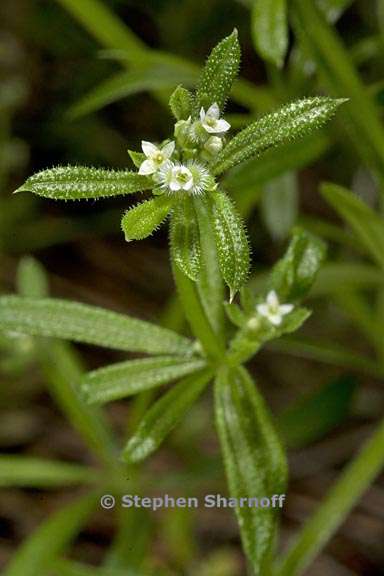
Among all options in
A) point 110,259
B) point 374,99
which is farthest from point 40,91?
point 374,99

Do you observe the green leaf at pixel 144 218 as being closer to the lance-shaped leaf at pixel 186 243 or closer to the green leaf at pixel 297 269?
the lance-shaped leaf at pixel 186 243

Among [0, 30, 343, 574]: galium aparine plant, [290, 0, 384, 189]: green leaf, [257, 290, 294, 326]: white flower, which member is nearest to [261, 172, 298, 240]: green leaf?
[290, 0, 384, 189]: green leaf

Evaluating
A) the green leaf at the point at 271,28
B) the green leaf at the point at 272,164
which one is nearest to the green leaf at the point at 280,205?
the green leaf at the point at 272,164

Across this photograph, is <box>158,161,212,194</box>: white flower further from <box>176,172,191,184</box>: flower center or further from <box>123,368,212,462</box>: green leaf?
<box>123,368,212,462</box>: green leaf

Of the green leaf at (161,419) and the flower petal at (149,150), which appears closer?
the flower petal at (149,150)

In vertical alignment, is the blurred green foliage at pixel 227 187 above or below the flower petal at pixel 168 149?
above

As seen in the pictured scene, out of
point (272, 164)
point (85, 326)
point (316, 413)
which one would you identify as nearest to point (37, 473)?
point (85, 326)

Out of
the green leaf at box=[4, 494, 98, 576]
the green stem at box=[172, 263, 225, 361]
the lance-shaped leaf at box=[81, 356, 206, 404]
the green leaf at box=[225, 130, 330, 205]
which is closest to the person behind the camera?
the green stem at box=[172, 263, 225, 361]
